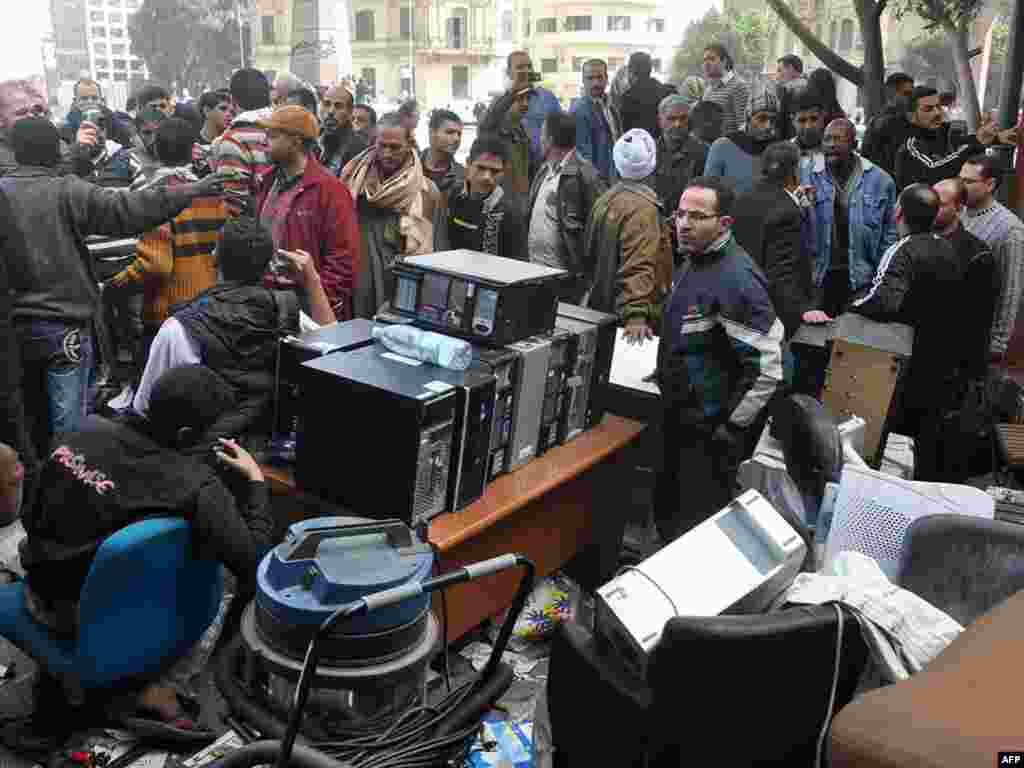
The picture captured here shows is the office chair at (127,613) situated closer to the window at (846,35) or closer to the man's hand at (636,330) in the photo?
the man's hand at (636,330)

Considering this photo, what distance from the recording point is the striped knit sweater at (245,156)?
460cm

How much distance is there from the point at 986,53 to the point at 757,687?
18.6 meters

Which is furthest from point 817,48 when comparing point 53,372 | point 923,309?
point 53,372

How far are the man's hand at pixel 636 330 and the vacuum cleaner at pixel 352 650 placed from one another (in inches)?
81.2

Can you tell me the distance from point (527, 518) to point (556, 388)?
50 cm

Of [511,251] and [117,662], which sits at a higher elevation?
[511,251]

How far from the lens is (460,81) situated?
96.1 feet

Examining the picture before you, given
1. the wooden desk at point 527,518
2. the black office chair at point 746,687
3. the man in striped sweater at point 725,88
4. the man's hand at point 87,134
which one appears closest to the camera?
the black office chair at point 746,687

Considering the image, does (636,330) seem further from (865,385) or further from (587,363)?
(865,385)

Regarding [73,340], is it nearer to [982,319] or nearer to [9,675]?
[9,675]

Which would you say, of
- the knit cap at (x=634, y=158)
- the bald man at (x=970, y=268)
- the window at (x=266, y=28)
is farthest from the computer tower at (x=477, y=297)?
the window at (x=266, y=28)

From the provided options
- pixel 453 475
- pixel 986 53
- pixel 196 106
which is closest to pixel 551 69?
pixel 986 53

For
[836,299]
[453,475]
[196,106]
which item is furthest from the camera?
[196,106]

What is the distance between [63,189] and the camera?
3.79 meters
